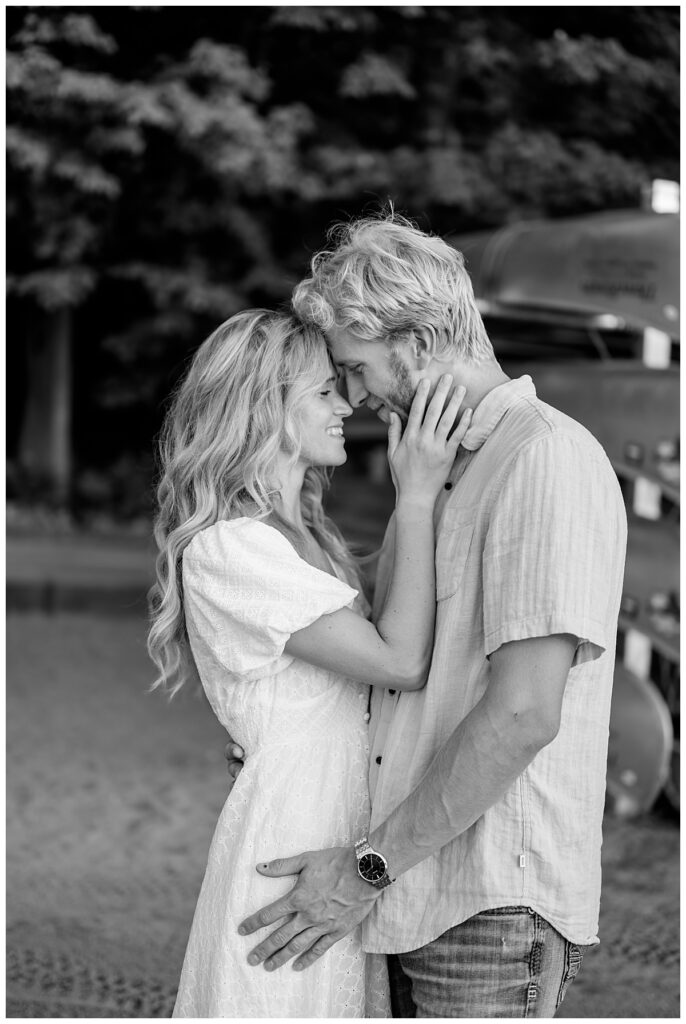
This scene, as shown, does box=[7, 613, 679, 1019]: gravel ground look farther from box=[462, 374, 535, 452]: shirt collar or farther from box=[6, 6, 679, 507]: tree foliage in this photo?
box=[6, 6, 679, 507]: tree foliage

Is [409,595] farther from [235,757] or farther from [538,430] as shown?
[235,757]

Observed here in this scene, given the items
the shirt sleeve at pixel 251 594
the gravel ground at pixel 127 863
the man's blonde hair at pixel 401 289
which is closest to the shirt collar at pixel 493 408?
the man's blonde hair at pixel 401 289

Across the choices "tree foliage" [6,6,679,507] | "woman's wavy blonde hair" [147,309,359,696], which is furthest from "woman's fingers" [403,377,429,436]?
"tree foliage" [6,6,679,507]

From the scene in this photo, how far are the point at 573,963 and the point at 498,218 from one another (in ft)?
37.7

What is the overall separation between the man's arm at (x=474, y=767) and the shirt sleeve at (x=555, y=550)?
0.14 ft

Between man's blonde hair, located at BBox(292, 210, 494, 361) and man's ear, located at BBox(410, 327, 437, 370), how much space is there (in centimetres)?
1

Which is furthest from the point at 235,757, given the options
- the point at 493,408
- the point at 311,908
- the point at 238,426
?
the point at 493,408

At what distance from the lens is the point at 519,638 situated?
5.94 feet

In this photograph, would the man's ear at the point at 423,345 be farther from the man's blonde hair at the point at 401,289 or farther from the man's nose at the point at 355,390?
the man's nose at the point at 355,390

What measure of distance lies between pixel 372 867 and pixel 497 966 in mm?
268

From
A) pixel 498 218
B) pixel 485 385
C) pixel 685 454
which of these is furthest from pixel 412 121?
pixel 485 385

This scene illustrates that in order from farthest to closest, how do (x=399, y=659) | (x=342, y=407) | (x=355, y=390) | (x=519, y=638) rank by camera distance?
(x=342, y=407) → (x=355, y=390) → (x=399, y=659) → (x=519, y=638)

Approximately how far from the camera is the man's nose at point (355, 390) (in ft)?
7.64

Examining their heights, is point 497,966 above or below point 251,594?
below
